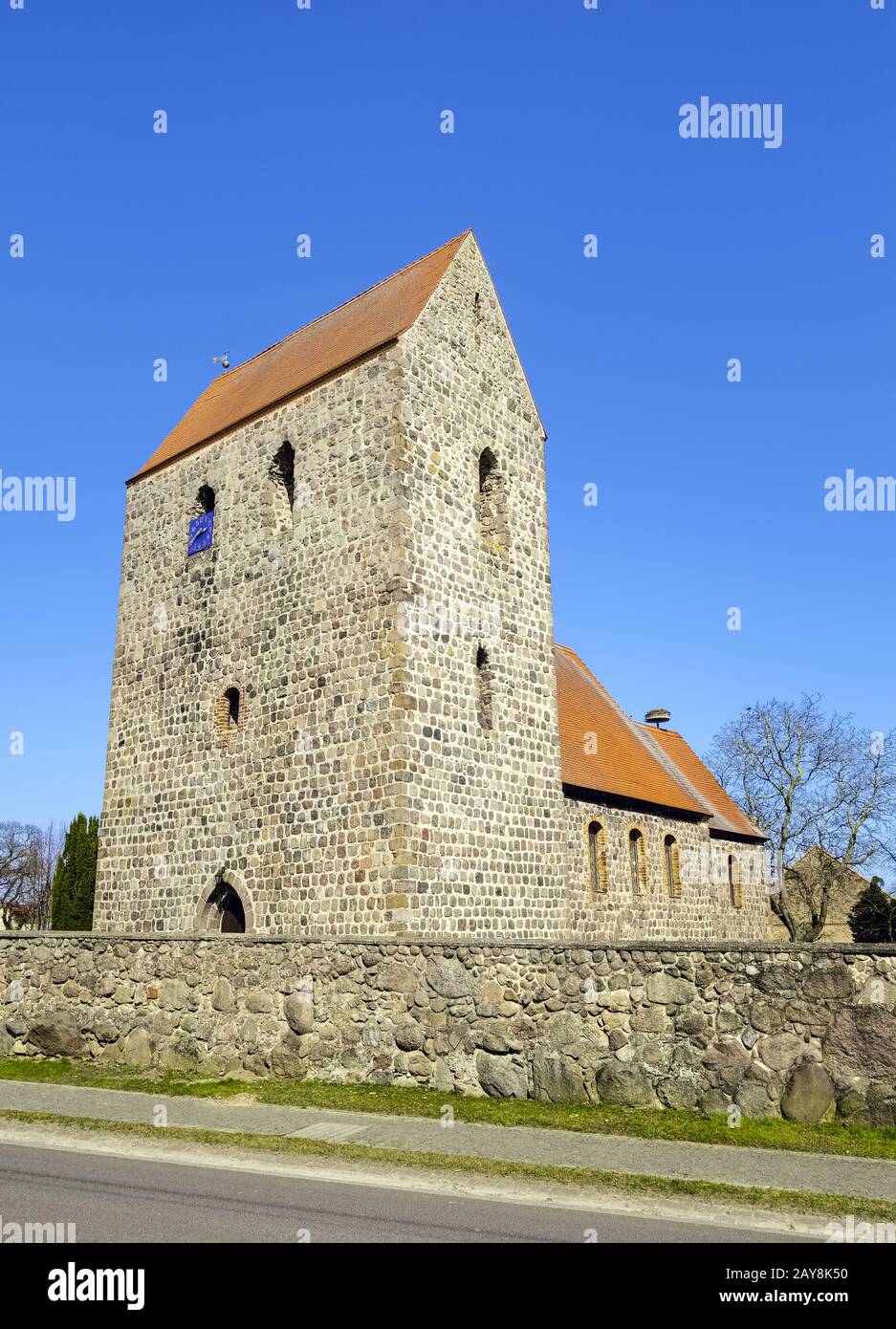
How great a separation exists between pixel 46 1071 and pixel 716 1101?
28.1ft

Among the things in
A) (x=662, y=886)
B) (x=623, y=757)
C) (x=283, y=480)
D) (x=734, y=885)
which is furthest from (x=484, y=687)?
(x=734, y=885)

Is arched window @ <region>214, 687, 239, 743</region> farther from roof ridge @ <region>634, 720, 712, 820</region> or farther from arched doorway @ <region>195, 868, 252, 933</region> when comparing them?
roof ridge @ <region>634, 720, 712, 820</region>

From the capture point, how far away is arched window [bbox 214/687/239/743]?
63.4 feet

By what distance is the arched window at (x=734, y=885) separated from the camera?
29.8m

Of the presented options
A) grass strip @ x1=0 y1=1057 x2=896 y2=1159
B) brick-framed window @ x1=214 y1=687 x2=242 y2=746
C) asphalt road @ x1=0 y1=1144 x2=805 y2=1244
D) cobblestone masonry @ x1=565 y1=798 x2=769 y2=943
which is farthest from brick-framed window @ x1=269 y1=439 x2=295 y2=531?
asphalt road @ x1=0 y1=1144 x2=805 y2=1244

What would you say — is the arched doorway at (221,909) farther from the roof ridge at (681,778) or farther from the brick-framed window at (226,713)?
the roof ridge at (681,778)

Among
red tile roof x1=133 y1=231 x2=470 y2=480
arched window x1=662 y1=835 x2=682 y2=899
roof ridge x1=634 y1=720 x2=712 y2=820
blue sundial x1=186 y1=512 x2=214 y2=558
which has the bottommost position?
arched window x1=662 y1=835 x2=682 y2=899

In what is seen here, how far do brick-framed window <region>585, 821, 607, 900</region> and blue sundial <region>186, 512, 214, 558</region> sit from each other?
1027 centimetres

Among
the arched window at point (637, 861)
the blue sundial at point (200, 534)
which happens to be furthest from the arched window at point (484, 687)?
the arched window at point (637, 861)

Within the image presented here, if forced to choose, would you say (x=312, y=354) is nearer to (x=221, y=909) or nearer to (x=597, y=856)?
(x=221, y=909)

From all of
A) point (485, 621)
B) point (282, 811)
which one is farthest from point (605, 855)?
point (282, 811)

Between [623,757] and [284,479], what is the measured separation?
11747 mm

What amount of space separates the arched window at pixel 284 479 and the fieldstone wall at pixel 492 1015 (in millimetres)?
9065
